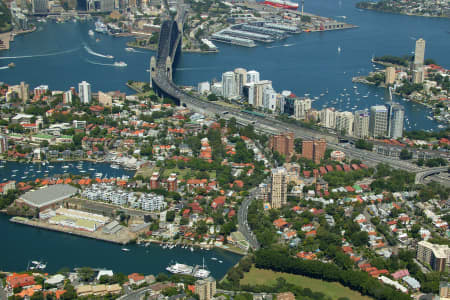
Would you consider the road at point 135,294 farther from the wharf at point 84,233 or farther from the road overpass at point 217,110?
the road overpass at point 217,110

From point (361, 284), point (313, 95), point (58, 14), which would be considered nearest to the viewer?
point (361, 284)

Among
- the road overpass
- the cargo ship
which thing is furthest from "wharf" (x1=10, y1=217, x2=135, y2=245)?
the cargo ship

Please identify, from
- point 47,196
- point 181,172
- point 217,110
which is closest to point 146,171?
point 181,172

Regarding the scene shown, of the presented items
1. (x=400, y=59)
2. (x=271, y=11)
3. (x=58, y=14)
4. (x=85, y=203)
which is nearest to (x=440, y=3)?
(x=271, y=11)

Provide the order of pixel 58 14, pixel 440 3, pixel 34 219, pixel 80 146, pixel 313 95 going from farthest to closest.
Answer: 1. pixel 440 3
2. pixel 58 14
3. pixel 313 95
4. pixel 80 146
5. pixel 34 219

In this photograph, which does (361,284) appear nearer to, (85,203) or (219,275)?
(219,275)

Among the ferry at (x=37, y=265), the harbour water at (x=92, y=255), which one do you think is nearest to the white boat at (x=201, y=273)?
the harbour water at (x=92, y=255)

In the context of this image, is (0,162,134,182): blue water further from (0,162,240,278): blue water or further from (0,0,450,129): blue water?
(0,0,450,129): blue water

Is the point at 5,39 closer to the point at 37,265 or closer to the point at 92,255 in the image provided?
the point at 92,255
